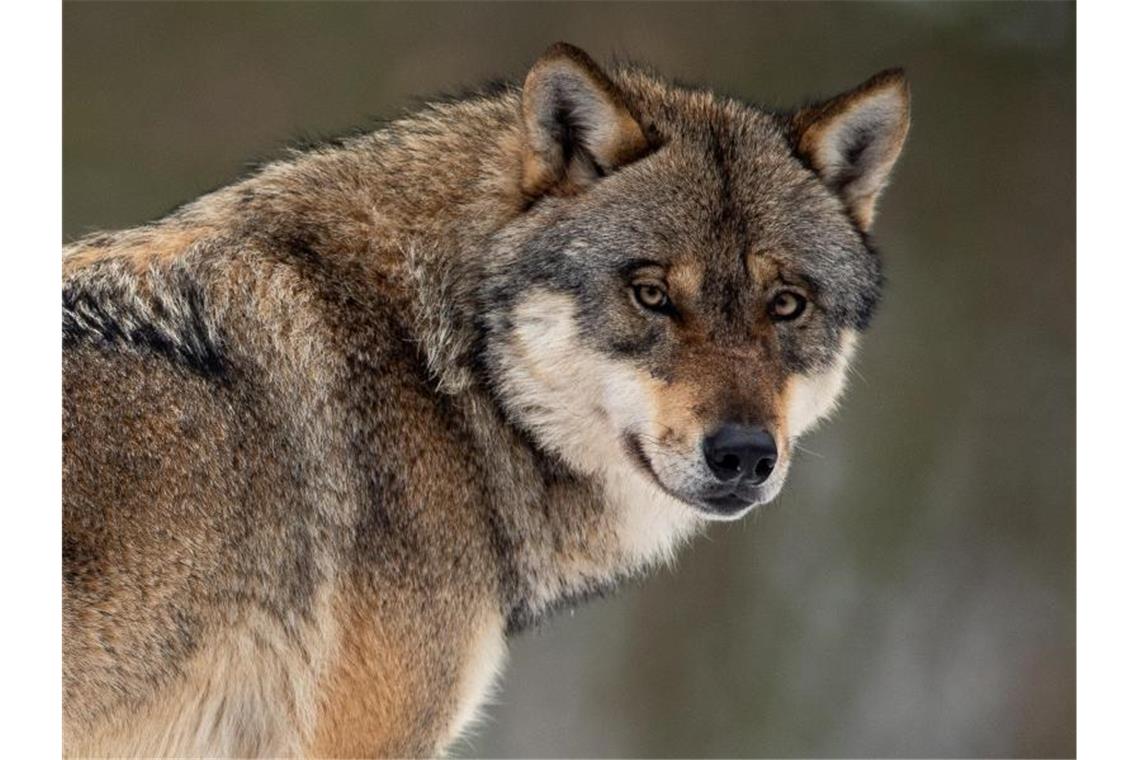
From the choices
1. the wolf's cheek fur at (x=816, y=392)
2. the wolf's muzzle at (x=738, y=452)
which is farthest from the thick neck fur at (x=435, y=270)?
the wolf's cheek fur at (x=816, y=392)

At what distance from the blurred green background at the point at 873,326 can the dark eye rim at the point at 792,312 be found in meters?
0.94

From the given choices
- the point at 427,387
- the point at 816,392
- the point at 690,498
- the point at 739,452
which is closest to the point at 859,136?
the point at 816,392

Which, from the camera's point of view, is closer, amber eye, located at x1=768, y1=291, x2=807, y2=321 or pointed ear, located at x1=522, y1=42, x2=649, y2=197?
pointed ear, located at x1=522, y1=42, x2=649, y2=197

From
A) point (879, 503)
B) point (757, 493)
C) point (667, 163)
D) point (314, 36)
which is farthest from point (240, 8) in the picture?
point (879, 503)

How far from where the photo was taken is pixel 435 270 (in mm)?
3949

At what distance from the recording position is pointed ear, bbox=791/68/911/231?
4059 mm

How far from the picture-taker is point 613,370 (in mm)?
3781

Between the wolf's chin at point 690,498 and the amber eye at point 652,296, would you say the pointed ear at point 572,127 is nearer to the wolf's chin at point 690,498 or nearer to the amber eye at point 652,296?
the amber eye at point 652,296

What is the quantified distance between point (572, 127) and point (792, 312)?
0.79 meters

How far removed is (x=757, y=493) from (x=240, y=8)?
2.34m

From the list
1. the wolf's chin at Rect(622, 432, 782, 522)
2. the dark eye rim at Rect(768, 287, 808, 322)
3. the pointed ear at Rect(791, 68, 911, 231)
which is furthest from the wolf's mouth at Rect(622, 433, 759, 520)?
the pointed ear at Rect(791, 68, 911, 231)

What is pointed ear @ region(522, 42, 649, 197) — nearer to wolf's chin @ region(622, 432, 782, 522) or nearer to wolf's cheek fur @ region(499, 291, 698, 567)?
wolf's cheek fur @ region(499, 291, 698, 567)

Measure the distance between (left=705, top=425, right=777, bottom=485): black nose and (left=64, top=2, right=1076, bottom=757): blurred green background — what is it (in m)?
1.25
